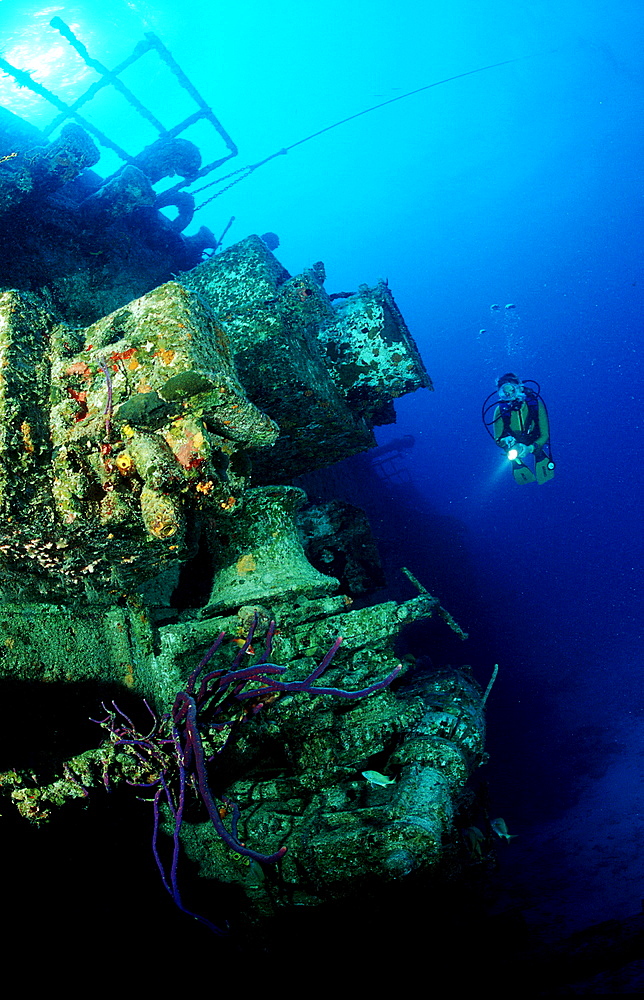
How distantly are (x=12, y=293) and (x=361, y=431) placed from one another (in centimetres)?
228

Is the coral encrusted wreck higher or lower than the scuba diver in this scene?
lower

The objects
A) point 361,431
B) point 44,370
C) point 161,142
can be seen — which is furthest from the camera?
point 161,142

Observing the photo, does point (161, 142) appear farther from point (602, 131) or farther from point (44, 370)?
point (602, 131)

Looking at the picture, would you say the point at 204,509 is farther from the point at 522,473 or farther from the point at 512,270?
the point at 512,270

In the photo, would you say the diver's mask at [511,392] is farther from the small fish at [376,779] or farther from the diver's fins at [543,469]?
Result: the small fish at [376,779]

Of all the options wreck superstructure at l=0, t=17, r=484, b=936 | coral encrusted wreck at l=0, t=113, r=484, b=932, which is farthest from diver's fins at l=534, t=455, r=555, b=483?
coral encrusted wreck at l=0, t=113, r=484, b=932

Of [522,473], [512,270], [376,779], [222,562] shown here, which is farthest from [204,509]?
[512,270]

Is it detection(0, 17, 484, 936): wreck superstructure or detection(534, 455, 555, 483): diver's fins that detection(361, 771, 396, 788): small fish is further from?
detection(534, 455, 555, 483): diver's fins

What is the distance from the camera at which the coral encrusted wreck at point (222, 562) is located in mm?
1700

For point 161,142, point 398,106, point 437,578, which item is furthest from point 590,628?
point 398,106

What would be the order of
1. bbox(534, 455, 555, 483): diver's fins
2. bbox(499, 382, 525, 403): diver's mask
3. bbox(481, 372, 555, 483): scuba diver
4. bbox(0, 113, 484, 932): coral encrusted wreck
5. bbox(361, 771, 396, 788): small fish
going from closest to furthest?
bbox(0, 113, 484, 932): coral encrusted wreck, bbox(361, 771, 396, 788): small fish, bbox(481, 372, 555, 483): scuba diver, bbox(499, 382, 525, 403): diver's mask, bbox(534, 455, 555, 483): diver's fins

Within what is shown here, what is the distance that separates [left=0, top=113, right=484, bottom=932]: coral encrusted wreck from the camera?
1.70 m

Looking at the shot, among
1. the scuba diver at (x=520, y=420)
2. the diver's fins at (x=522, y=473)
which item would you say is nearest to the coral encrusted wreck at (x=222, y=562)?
the scuba diver at (x=520, y=420)

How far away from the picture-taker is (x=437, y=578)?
42.8 feet
